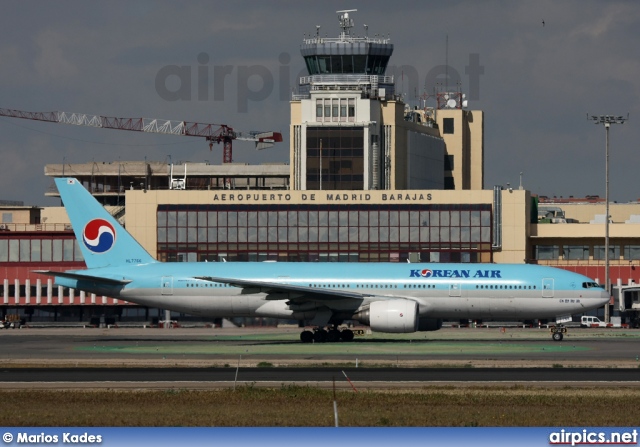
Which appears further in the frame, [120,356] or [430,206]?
[430,206]

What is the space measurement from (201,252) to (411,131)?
1260 inches

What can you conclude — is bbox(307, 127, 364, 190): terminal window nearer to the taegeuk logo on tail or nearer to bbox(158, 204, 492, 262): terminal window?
bbox(158, 204, 492, 262): terminal window

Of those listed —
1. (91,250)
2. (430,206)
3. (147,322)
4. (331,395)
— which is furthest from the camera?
(430,206)

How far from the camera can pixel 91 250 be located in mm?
68562

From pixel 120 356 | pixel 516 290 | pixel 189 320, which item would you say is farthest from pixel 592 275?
pixel 120 356

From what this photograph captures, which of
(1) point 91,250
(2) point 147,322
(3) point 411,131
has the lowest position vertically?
(2) point 147,322

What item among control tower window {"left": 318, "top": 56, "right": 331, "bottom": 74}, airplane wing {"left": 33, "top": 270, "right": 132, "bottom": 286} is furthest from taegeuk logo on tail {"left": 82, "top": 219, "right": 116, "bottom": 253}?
control tower window {"left": 318, "top": 56, "right": 331, "bottom": 74}

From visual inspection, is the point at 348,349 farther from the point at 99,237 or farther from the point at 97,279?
the point at 99,237

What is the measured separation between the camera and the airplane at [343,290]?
6372cm

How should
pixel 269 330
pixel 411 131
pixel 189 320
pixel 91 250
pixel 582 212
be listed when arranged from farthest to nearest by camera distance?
pixel 582 212, pixel 411 131, pixel 189 320, pixel 269 330, pixel 91 250

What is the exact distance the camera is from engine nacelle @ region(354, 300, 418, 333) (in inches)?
2397

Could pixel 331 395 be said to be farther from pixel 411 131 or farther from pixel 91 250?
pixel 411 131

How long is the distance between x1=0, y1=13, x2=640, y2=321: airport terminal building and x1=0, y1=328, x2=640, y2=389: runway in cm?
3802

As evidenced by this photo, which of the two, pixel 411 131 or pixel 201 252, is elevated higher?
pixel 411 131
